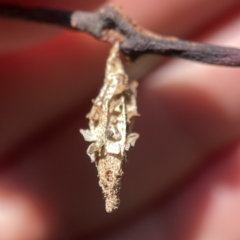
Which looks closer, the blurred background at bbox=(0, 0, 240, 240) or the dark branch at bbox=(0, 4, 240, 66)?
the dark branch at bbox=(0, 4, 240, 66)

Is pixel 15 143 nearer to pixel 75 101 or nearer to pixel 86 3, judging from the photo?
pixel 75 101

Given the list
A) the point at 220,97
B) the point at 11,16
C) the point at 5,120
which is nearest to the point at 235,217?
the point at 220,97

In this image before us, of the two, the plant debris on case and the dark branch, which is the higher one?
the dark branch

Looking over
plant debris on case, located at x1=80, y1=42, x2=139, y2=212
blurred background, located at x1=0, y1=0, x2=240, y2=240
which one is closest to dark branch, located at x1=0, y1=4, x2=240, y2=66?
plant debris on case, located at x1=80, y1=42, x2=139, y2=212

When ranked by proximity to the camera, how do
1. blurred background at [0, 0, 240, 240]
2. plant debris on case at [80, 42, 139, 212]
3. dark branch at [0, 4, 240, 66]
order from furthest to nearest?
1. blurred background at [0, 0, 240, 240]
2. dark branch at [0, 4, 240, 66]
3. plant debris on case at [80, 42, 139, 212]

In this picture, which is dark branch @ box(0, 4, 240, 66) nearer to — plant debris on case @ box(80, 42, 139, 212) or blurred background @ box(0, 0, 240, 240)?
plant debris on case @ box(80, 42, 139, 212)

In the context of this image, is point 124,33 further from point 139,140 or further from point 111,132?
point 139,140

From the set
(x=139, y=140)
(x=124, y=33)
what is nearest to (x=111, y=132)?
(x=124, y=33)
